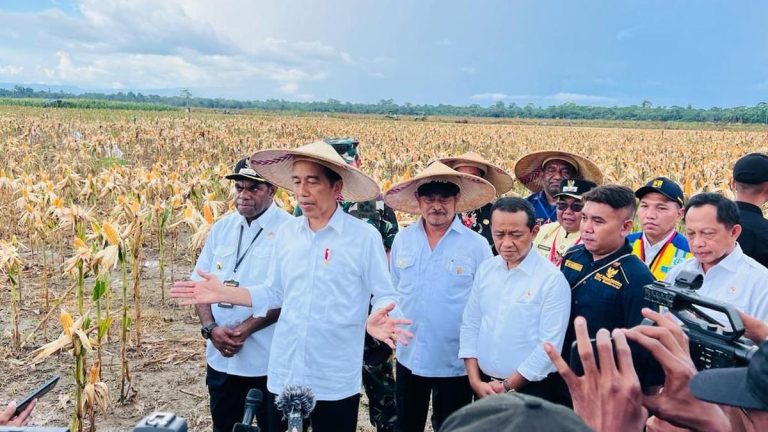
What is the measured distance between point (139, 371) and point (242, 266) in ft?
7.36

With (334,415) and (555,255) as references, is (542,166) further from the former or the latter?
(334,415)

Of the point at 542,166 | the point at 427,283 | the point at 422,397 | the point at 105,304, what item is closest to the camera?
the point at 427,283

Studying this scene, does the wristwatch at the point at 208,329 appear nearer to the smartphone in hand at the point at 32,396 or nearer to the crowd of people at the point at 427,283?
the crowd of people at the point at 427,283

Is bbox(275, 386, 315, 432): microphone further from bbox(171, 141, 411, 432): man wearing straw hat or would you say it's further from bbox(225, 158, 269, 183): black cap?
bbox(225, 158, 269, 183): black cap

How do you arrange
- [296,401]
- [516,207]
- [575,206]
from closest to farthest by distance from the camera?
[296,401] → [516,207] → [575,206]

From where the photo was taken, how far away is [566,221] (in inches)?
144

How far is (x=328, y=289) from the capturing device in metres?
2.77

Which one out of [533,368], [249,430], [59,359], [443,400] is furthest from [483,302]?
[59,359]

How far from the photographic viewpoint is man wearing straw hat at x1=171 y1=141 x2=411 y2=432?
9.06ft

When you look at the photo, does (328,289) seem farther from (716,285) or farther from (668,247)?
(668,247)

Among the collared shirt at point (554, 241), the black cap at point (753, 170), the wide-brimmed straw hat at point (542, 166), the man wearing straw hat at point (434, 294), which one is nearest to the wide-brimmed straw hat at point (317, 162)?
the man wearing straw hat at point (434, 294)

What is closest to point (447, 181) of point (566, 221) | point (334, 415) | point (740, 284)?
point (566, 221)

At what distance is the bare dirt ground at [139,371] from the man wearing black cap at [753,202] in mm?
2676

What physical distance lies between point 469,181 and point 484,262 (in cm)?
71
